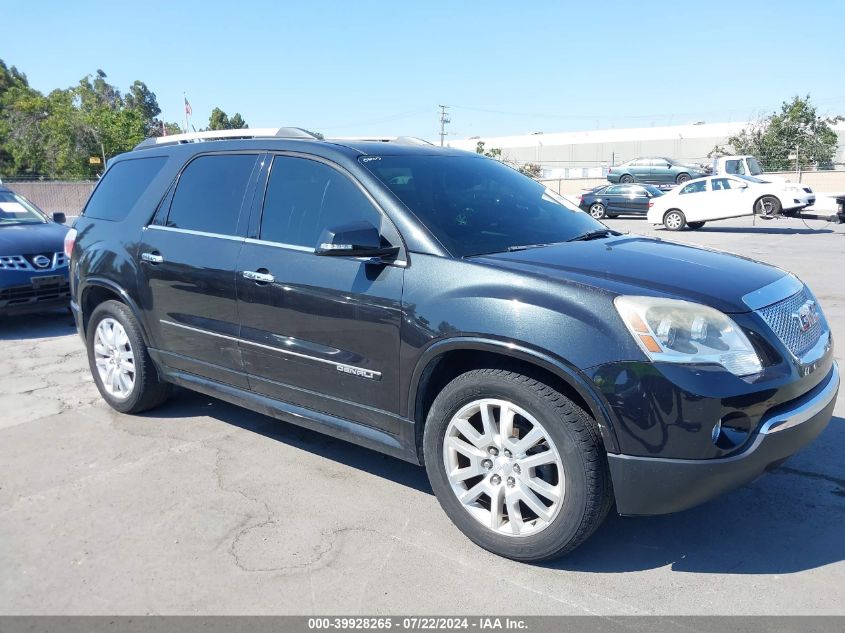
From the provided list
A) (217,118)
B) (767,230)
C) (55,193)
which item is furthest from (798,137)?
(217,118)

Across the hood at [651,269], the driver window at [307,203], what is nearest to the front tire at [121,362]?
the driver window at [307,203]

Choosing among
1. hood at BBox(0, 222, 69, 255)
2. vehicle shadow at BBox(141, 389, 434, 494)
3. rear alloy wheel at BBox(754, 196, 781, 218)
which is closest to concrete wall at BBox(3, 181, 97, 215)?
hood at BBox(0, 222, 69, 255)

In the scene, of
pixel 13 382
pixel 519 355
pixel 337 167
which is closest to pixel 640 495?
pixel 519 355

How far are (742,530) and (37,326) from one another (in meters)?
8.22

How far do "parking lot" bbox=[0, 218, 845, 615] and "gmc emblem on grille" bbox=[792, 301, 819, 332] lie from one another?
95cm

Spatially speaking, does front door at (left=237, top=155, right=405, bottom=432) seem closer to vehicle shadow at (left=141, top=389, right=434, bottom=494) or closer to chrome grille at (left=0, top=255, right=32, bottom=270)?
vehicle shadow at (left=141, top=389, right=434, bottom=494)

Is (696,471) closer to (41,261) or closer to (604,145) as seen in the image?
(41,261)

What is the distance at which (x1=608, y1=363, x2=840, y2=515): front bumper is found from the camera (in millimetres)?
2719

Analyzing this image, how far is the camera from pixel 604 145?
7500cm

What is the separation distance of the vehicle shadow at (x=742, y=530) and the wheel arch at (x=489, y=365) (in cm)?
69

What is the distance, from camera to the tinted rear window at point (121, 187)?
5.01 m

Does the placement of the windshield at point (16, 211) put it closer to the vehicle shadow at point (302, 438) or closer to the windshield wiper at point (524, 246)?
the vehicle shadow at point (302, 438)

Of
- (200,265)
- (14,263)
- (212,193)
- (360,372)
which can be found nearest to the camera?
(360,372)

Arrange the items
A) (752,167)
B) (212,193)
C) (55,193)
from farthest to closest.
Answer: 1. (55,193)
2. (752,167)
3. (212,193)
